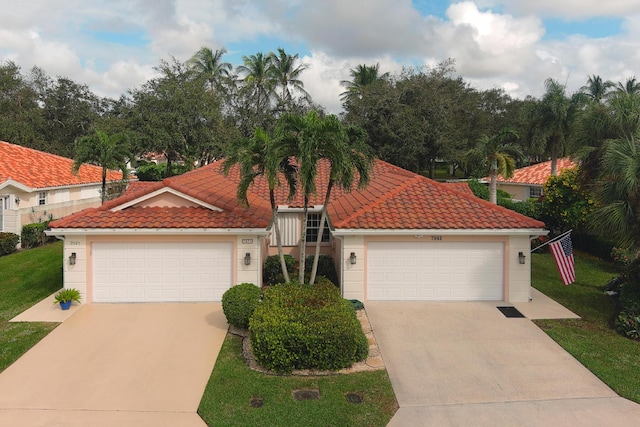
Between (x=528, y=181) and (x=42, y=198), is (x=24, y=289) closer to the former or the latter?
(x=42, y=198)

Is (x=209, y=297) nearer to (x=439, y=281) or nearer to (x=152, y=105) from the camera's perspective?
(x=439, y=281)

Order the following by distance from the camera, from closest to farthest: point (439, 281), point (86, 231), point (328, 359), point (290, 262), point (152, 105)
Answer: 1. point (328, 359)
2. point (86, 231)
3. point (439, 281)
4. point (290, 262)
5. point (152, 105)

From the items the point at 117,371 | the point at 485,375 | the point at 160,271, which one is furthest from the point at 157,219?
the point at 485,375

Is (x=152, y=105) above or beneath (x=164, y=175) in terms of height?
above

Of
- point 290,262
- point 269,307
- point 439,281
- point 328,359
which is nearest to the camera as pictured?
point 328,359

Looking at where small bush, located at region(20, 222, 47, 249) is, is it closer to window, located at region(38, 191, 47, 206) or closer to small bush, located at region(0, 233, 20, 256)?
small bush, located at region(0, 233, 20, 256)

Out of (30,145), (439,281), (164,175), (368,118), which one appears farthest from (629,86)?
(30,145)
